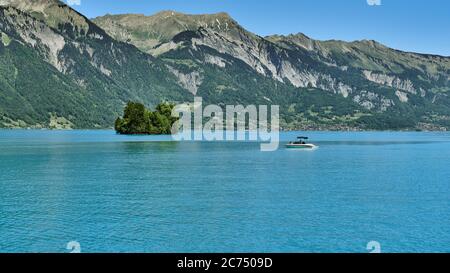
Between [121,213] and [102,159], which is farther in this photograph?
[102,159]

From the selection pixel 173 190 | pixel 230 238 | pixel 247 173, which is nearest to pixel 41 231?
pixel 230 238

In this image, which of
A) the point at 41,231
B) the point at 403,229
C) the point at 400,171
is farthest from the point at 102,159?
the point at 403,229

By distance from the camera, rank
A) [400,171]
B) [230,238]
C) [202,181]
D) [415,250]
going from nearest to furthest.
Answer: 1. [415,250]
2. [230,238]
3. [202,181]
4. [400,171]

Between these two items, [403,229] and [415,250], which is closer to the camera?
[415,250]

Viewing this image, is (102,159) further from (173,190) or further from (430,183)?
(430,183)

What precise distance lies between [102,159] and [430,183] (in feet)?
276

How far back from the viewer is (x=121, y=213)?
60688 millimetres

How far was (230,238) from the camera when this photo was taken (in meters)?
48.7
